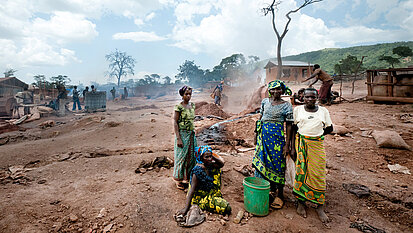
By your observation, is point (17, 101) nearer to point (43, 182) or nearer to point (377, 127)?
point (43, 182)

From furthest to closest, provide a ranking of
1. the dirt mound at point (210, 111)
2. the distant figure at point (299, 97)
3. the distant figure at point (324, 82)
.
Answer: the dirt mound at point (210, 111) < the distant figure at point (324, 82) < the distant figure at point (299, 97)

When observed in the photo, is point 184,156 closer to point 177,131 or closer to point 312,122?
point 177,131

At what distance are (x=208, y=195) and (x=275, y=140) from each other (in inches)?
45.4

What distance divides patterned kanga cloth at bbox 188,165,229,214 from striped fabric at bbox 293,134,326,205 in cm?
102

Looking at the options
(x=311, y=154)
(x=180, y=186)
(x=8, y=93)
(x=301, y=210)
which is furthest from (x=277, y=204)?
(x=8, y=93)

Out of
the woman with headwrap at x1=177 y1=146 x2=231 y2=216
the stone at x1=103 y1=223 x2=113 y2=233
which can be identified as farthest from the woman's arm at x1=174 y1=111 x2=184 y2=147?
the stone at x1=103 y1=223 x2=113 y2=233

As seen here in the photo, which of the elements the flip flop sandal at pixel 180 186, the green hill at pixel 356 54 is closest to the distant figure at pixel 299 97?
the flip flop sandal at pixel 180 186

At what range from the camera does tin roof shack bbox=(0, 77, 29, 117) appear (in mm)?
13109

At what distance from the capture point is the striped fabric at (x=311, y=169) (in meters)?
2.53

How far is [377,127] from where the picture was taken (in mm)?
5547

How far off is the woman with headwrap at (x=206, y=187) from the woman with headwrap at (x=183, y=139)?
14.2 inches

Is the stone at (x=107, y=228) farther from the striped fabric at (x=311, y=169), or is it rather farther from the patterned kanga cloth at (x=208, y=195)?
the striped fabric at (x=311, y=169)

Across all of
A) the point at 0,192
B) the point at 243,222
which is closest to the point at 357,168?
the point at 243,222

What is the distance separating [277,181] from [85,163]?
→ 3.98m
